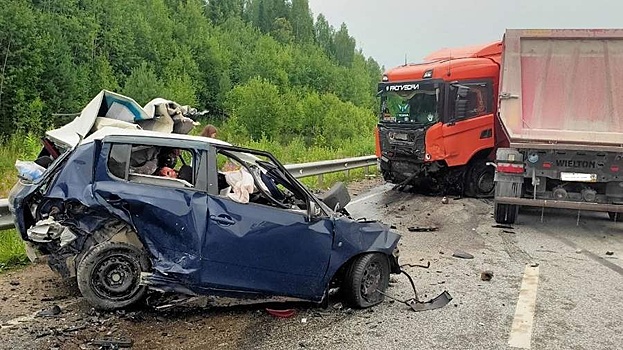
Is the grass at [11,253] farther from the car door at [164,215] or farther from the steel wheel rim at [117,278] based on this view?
the car door at [164,215]

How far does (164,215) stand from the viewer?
14.9 feet

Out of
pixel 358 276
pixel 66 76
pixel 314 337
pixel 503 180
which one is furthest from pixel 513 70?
pixel 66 76

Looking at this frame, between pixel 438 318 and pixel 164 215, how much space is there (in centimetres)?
246

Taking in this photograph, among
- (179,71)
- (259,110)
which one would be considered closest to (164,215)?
(259,110)

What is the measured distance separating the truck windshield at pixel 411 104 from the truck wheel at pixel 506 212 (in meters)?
3.43

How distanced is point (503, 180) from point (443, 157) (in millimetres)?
3280

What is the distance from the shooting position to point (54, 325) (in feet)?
14.4

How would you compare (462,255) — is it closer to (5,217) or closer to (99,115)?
(99,115)

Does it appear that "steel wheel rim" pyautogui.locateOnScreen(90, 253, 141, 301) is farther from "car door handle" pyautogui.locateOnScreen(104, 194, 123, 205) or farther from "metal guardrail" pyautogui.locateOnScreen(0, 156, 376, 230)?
"metal guardrail" pyautogui.locateOnScreen(0, 156, 376, 230)

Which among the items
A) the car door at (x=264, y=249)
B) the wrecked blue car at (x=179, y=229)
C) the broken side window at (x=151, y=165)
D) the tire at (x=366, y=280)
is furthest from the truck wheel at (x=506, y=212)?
the broken side window at (x=151, y=165)

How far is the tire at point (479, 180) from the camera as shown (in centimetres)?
1332

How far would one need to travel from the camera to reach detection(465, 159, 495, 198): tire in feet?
43.7

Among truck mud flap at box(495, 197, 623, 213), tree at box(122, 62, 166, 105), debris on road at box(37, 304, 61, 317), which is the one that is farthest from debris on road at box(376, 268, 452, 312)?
tree at box(122, 62, 166, 105)

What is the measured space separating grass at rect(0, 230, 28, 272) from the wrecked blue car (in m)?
1.37
